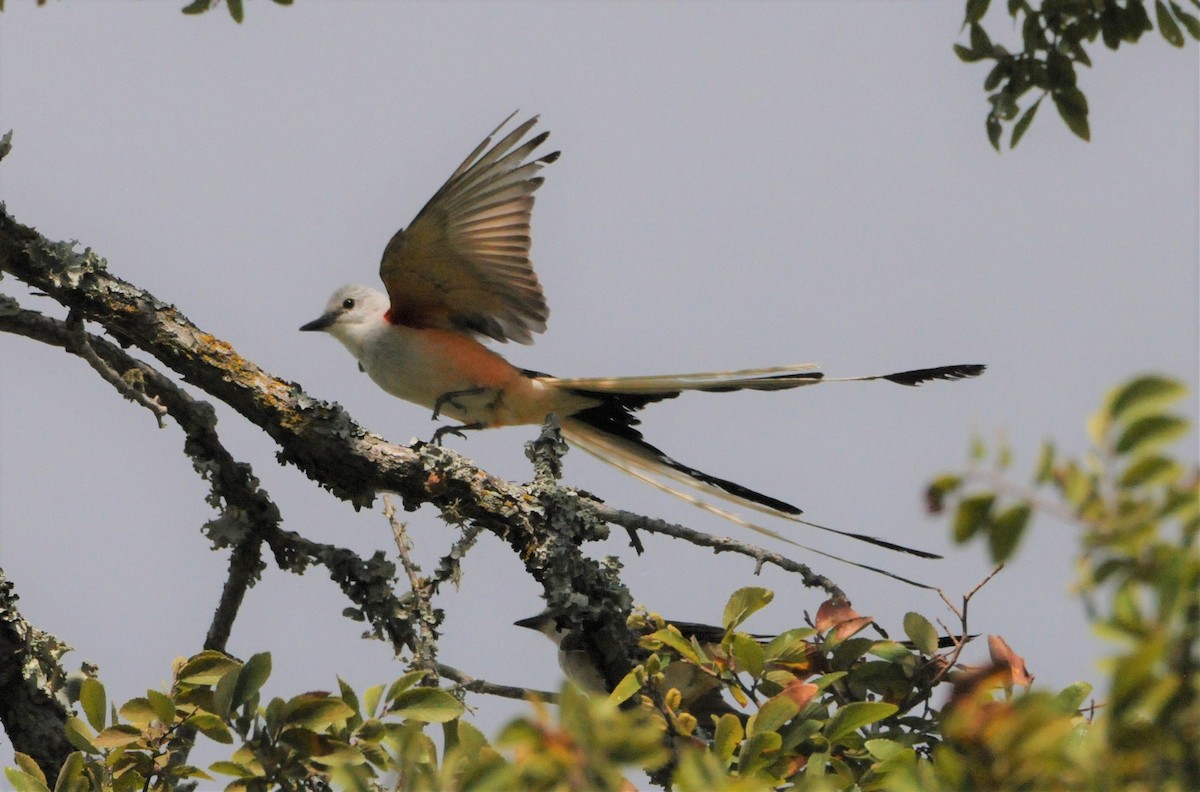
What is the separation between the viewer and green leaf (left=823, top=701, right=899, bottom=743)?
2.71 m

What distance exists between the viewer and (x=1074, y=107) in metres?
3.92

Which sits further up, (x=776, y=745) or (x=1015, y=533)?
(x=776, y=745)

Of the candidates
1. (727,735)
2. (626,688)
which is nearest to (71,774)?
(626,688)

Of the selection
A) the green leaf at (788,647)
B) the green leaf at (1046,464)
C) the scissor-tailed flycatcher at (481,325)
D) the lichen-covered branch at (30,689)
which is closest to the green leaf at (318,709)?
the green leaf at (788,647)

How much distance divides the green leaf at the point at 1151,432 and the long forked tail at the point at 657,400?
1.95 m

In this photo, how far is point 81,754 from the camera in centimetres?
274

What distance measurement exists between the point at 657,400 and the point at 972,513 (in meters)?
3.34

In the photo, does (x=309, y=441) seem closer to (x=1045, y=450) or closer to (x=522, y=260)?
(x=522, y=260)

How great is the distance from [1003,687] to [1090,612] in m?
1.54

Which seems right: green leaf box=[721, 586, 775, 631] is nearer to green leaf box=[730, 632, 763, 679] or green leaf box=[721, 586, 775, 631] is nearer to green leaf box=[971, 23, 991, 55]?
green leaf box=[730, 632, 763, 679]

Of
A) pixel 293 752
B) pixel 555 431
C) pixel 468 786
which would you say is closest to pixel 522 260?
pixel 555 431

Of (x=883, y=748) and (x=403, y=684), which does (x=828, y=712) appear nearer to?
(x=883, y=748)

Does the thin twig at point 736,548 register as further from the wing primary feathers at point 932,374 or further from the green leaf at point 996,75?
the green leaf at point 996,75

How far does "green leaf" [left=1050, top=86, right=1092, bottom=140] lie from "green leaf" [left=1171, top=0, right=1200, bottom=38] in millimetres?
327
